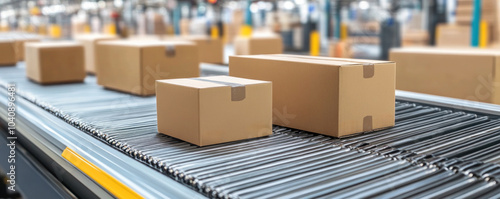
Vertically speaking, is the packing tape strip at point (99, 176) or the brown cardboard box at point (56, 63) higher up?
the brown cardboard box at point (56, 63)

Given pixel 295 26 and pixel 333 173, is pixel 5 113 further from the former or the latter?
pixel 295 26

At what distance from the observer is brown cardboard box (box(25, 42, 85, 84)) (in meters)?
3.84

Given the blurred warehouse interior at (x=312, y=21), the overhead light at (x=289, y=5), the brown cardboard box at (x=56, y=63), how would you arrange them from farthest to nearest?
the overhead light at (x=289, y=5) → the blurred warehouse interior at (x=312, y=21) → the brown cardboard box at (x=56, y=63)

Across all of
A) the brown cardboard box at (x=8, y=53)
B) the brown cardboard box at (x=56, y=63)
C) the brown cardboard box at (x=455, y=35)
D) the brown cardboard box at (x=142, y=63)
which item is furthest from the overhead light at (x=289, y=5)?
the brown cardboard box at (x=142, y=63)

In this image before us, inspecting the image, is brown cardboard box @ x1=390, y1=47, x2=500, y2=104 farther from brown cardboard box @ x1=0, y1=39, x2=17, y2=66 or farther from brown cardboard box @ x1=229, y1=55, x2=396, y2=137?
brown cardboard box @ x1=0, y1=39, x2=17, y2=66

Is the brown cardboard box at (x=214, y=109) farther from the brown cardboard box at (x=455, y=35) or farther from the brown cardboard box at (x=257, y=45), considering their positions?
the brown cardboard box at (x=455, y=35)

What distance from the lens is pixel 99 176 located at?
5.45 feet

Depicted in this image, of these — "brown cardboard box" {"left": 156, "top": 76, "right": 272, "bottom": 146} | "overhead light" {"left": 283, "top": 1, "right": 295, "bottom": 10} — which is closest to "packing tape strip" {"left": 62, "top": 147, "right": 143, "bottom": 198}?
"brown cardboard box" {"left": 156, "top": 76, "right": 272, "bottom": 146}

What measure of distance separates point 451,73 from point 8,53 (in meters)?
4.72

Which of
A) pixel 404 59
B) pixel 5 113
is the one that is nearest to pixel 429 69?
pixel 404 59

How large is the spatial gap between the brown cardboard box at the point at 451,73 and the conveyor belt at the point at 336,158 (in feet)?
1.22

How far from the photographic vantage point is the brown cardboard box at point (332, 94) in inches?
77.1

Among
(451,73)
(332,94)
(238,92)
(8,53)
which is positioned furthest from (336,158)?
(8,53)

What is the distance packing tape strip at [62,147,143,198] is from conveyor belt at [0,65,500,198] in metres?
0.14
